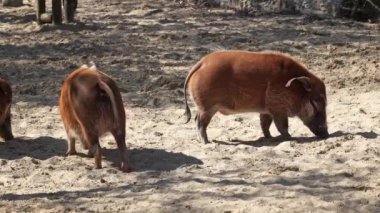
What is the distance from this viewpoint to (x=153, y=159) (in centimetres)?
633

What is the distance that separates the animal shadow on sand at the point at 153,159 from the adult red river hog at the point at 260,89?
60 cm

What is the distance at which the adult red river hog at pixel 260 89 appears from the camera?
683cm

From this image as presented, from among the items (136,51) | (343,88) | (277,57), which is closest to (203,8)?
(136,51)

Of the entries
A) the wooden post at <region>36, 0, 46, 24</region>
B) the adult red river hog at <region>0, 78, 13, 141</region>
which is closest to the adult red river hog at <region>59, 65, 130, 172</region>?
the adult red river hog at <region>0, 78, 13, 141</region>

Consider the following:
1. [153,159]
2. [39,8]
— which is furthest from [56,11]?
[153,159]

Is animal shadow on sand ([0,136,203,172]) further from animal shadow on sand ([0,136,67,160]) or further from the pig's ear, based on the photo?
the pig's ear

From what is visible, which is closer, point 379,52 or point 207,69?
point 207,69

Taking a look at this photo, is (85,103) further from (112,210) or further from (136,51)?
(136,51)

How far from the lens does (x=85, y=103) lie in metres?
6.00

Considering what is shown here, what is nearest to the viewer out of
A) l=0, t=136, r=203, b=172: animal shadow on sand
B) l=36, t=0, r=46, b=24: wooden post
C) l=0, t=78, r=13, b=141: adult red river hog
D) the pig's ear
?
l=0, t=136, r=203, b=172: animal shadow on sand

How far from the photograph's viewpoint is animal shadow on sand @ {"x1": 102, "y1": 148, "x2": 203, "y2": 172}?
608cm

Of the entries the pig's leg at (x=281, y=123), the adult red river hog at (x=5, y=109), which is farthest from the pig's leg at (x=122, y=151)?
the pig's leg at (x=281, y=123)

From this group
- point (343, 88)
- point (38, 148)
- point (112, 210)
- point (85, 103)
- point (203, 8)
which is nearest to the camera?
point (112, 210)

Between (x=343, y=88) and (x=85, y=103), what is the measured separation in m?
3.91
